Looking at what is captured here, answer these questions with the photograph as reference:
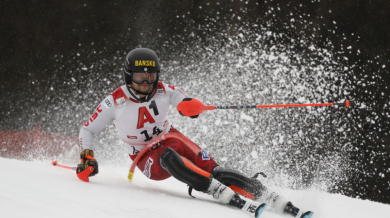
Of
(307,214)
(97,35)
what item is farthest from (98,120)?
(97,35)

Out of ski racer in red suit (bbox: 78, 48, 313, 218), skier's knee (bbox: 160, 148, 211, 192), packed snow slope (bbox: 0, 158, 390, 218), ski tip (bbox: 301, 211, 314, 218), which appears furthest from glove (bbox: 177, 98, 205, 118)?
ski tip (bbox: 301, 211, 314, 218)

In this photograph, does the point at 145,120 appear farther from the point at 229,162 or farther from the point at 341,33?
the point at 341,33

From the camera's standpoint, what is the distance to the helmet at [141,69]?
242 cm

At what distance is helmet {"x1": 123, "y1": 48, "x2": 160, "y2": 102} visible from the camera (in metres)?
2.42

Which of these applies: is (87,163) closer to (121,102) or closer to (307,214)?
(121,102)

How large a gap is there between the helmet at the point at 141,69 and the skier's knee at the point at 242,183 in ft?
2.66

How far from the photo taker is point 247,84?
531 cm

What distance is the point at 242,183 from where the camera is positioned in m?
2.32

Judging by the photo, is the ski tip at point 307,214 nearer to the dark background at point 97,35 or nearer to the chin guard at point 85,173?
the chin guard at point 85,173

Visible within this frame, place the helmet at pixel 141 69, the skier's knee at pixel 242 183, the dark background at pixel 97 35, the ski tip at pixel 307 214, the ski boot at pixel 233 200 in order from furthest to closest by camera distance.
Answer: the dark background at pixel 97 35 → the helmet at pixel 141 69 → the skier's knee at pixel 242 183 → the ski tip at pixel 307 214 → the ski boot at pixel 233 200

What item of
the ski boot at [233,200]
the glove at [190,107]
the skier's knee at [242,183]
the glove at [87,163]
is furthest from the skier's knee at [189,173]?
the glove at [87,163]

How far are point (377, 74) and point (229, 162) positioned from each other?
2583 millimetres

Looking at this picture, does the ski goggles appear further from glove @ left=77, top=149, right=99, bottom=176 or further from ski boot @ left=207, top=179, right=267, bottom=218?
ski boot @ left=207, top=179, right=267, bottom=218

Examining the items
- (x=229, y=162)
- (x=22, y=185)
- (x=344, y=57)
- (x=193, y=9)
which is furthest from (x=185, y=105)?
(x=344, y=57)
